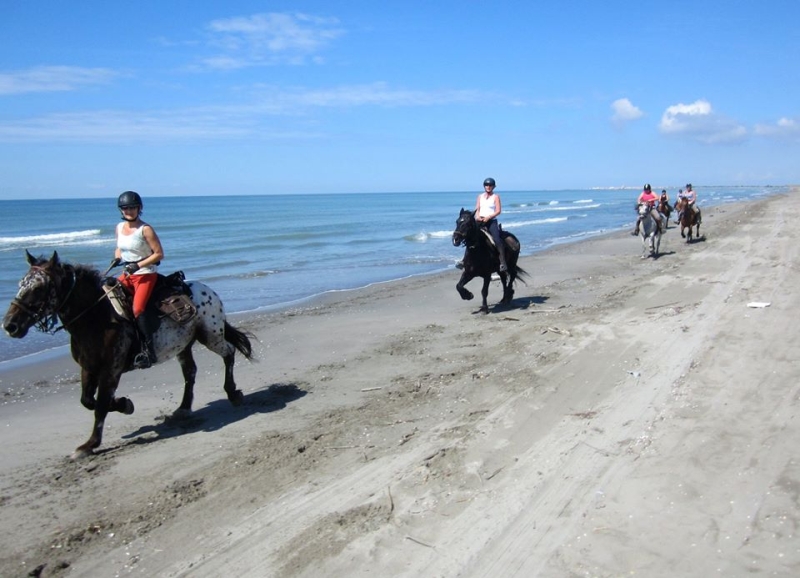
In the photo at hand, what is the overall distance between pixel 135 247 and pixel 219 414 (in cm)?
207

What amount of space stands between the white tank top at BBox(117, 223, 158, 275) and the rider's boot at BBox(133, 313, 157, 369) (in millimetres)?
502

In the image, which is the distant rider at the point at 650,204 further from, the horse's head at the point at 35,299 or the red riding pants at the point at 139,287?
the horse's head at the point at 35,299

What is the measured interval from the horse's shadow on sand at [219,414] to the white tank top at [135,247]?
167 centimetres

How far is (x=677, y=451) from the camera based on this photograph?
16.7ft

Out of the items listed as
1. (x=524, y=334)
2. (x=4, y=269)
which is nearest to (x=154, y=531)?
(x=524, y=334)

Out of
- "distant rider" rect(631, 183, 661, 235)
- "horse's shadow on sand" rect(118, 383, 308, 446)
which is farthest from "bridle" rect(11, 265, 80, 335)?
"distant rider" rect(631, 183, 661, 235)

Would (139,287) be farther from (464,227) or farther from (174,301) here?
(464,227)

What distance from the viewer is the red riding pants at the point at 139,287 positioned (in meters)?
6.27

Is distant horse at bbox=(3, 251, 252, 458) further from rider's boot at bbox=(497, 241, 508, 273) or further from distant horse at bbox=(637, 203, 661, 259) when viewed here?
distant horse at bbox=(637, 203, 661, 259)

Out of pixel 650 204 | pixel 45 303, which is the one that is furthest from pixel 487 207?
pixel 650 204

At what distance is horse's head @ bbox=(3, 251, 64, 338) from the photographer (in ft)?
18.1

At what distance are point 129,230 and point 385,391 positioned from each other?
131 inches

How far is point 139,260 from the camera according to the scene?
637 cm

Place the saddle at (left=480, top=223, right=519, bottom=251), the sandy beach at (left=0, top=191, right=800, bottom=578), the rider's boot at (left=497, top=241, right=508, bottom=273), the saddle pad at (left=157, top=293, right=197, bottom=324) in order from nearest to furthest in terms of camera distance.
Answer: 1. the sandy beach at (left=0, top=191, right=800, bottom=578)
2. the saddle pad at (left=157, top=293, right=197, bottom=324)
3. the saddle at (left=480, top=223, right=519, bottom=251)
4. the rider's boot at (left=497, top=241, right=508, bottom=273)
